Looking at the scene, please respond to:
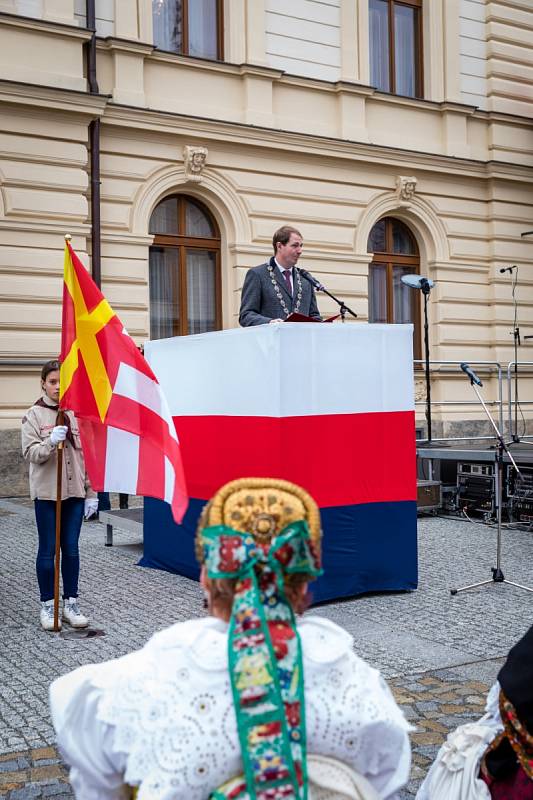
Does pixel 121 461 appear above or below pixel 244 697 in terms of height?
above

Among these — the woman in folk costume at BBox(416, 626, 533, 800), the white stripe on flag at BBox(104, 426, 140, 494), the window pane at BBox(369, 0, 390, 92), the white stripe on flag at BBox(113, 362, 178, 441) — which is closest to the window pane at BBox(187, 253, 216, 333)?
the window pane at BBox(369, 0, 390, 92)

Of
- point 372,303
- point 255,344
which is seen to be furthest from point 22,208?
point 255,344

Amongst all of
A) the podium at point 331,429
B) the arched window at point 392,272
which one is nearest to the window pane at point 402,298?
the arched window at point 392,272

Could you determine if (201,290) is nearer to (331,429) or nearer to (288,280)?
(288,280)

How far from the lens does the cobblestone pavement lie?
4047mm

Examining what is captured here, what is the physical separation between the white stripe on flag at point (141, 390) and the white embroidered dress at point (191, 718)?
2.51 metres

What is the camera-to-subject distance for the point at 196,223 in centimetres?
1484

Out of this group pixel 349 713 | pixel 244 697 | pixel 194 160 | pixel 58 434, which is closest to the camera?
pixel 244 697

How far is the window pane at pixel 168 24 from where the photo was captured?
14.4 m

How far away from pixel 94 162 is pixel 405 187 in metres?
5.56

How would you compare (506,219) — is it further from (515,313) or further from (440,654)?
(440,654)

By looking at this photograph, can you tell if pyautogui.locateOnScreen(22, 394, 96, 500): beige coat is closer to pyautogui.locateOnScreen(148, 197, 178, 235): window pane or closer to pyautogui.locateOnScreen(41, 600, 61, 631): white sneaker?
pyautogui.locateOnScreen(41, 600, 61, 631): white sneaker

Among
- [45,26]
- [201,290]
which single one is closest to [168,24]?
[45,26]

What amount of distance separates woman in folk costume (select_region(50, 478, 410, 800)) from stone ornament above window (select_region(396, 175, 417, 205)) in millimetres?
14821
